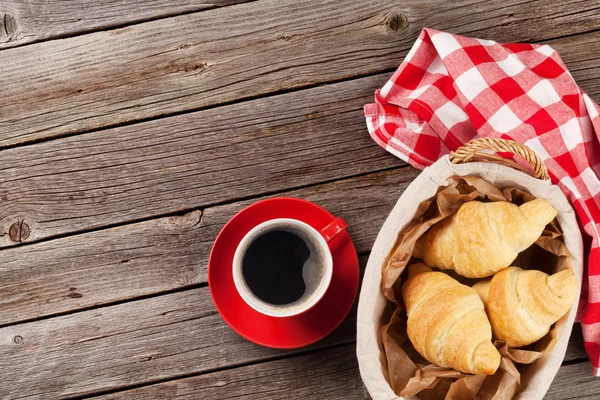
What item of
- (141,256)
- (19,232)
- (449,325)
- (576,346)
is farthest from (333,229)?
(19,232)

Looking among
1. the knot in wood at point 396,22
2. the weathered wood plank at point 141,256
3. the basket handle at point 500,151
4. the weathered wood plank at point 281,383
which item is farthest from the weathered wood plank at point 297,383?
the knot in wood at point 396,22

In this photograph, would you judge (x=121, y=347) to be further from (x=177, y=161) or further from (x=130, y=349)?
(x=177, y=161)

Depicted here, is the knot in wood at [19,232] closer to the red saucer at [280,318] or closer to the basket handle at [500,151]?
the red saucer at [280,318]

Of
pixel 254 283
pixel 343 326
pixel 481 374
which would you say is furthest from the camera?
pixel 343 326

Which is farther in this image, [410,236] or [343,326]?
[343,326]

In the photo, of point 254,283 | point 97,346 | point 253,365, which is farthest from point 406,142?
point 97,346

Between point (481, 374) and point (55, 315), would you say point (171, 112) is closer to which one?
point (55, 315)

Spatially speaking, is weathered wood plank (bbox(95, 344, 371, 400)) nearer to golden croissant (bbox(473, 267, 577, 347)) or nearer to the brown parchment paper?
the brown parchment paper
